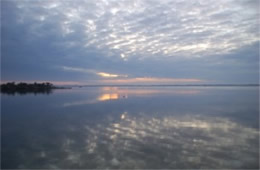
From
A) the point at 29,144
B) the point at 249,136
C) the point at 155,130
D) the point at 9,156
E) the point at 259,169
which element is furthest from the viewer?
the point at 155,130

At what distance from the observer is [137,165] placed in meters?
9.79

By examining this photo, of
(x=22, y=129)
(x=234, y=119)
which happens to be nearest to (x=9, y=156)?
(x=22, y=129)

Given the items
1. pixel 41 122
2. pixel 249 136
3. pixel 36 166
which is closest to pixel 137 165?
pixel 36 166

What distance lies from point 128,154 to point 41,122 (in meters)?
12.7

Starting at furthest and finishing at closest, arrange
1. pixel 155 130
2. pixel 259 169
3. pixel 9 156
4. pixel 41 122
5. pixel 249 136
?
1. pixel 41 122
2. pixel 155 130
3. pixel 249 136
4. pixel 9 156
5. pixel 259 169

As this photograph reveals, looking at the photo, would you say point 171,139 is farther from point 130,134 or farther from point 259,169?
point 259,169

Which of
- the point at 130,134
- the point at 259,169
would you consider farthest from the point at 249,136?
the point at 130,134

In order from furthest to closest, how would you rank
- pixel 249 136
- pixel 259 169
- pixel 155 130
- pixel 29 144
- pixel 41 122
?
pixel 41 122, pixel 155 130, pixel 249 136, pixel 29 144, pixel 259 169

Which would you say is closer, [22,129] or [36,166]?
[36,166]

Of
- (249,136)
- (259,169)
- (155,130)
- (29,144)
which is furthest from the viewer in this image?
(155,130)

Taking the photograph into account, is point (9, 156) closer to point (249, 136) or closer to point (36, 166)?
point (36, 166)

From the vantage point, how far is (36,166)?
9.84m

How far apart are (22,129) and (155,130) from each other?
39.3ft

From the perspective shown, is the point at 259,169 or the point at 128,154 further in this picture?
the point at 128,154
